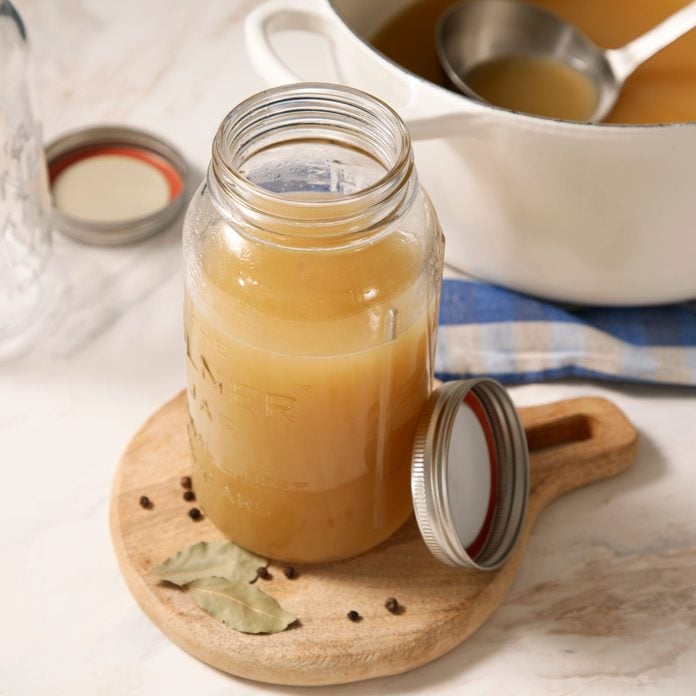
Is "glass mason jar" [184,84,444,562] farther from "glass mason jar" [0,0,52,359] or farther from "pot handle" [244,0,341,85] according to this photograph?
"glass mason jar" [0,0,52,359]

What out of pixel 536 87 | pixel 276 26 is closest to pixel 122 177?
pixel 276 26

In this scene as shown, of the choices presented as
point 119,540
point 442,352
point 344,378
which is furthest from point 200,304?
point 442,352

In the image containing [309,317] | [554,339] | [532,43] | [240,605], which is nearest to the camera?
[309,317]

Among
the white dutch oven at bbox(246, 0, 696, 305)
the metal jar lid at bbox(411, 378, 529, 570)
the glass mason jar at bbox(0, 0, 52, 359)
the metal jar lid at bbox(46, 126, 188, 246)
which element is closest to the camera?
the metal jar lid at bbox(411, 378, 529, 570)

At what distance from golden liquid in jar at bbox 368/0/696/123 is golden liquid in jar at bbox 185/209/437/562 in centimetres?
49

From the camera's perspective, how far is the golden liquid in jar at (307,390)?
1.00 meters

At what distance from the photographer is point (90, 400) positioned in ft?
4.44

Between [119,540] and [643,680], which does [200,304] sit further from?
[643,680]

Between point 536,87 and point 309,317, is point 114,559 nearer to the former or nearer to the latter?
point 309,317

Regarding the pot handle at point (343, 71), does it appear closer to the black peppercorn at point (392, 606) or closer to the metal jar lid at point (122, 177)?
the metal jar lid at point (122, 177)

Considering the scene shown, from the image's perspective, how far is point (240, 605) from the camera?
114 centimetres

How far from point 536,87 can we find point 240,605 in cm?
73

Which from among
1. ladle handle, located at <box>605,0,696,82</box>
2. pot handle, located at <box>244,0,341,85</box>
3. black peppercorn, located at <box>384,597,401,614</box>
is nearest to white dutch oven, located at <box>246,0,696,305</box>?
pot handle, located at <box>244,0,341,85</box>

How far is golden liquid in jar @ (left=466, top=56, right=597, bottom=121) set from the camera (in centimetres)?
145
